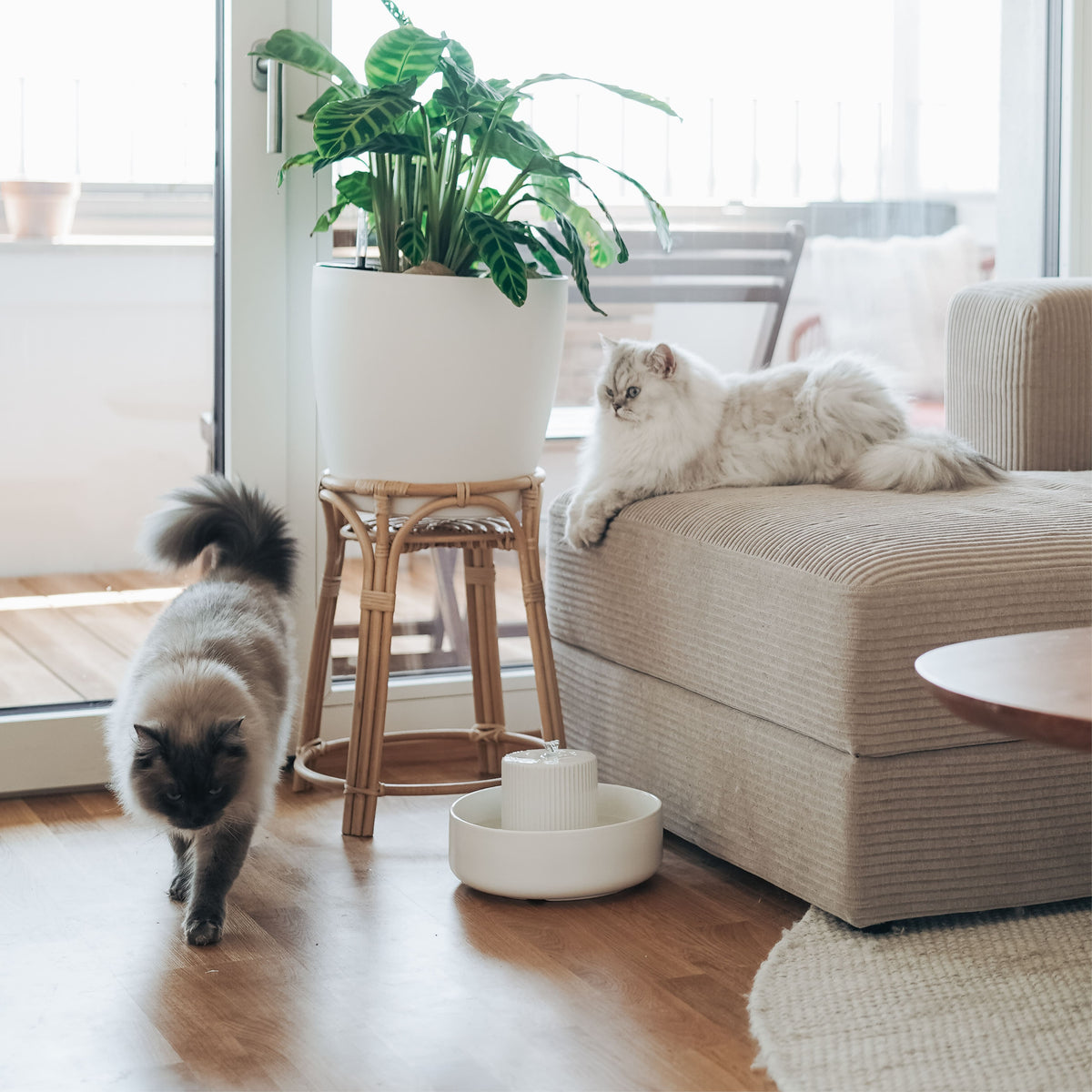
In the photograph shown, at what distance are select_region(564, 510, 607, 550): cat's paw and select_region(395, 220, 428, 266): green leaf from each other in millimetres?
470

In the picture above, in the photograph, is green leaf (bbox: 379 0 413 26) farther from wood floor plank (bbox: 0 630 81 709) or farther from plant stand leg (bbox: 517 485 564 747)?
wood floor plank (bbox: 0 630 81 709)

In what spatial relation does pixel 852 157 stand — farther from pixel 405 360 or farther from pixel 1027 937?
pixel 1027 937

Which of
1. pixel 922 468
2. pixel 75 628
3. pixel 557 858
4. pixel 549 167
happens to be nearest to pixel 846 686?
pixel 557 858

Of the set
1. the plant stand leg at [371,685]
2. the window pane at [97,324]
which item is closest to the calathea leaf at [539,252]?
the plant stand leg at [371,685]

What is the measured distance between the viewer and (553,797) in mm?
1961

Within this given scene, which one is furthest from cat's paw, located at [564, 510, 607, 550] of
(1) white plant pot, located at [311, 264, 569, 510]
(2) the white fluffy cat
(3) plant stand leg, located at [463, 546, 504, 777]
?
(3) plant stand leg, located at [463, 546, 504, 777]

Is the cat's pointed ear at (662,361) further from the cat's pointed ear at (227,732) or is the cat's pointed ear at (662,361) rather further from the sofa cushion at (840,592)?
Answer: the cat's pointed ear at (227,732)

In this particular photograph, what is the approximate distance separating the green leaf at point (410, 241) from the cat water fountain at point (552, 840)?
76 centimetres

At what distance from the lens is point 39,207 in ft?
8.08

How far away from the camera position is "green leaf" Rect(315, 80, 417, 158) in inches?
80.7

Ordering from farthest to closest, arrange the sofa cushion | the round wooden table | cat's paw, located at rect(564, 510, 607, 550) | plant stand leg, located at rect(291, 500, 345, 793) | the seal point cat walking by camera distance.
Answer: plant stand leg, located at rect(291, 500, 345, 793), cat's paw, located at rect(564, 510, 607, 550), the seal point cat walking, the sofa cushion, the round wooden table

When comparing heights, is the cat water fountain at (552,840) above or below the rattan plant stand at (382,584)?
below

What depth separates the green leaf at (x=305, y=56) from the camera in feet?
7.20

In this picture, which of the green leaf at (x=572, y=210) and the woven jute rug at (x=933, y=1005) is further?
the green leaf at (x=572, y=210)
